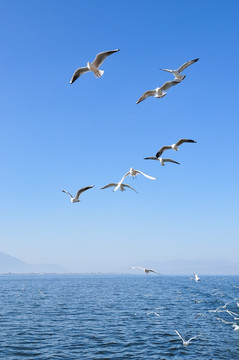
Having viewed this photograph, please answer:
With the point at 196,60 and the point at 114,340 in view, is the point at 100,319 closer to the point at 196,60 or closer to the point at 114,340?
the point at 114,340

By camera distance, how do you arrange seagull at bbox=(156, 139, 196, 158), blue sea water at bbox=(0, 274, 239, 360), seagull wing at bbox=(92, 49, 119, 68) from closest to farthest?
1. seagull wing at bbox=(92, 49, 119, 68)
2. seagull at bbox=(156, 139, 196, 158)
3. blue sea water at bbox=(0, 274, 239, 360)

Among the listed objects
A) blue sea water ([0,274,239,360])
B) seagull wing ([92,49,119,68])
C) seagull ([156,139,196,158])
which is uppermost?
seagull wing ([92,49,119,68])

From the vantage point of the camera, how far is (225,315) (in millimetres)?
40844

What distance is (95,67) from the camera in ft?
49.4

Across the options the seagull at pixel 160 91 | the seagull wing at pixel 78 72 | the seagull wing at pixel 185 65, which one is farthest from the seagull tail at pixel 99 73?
the seagull wing at pixel 185 65

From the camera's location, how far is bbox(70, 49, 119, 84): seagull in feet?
47.0

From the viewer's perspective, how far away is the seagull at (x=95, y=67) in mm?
14320

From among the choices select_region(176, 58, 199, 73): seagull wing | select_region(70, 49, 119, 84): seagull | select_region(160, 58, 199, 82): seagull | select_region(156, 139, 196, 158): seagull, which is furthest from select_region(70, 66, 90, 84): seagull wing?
select_region(156, 139, 196, 158): seagull

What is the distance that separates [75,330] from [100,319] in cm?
668

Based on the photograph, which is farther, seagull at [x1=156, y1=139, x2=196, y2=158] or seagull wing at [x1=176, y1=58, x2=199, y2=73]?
seagull at [x1=156, y1=139, x2=196, y2=158]

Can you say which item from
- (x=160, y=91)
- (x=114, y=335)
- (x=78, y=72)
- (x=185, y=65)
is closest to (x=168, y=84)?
(x=160, y=91)

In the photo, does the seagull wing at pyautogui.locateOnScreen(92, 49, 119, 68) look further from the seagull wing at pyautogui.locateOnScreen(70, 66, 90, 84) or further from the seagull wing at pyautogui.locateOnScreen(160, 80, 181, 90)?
the seagull wing at pyautogui.locateOnScreen(160, 80, 181, 90)

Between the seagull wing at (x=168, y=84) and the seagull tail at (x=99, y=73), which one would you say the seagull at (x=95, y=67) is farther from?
the seagull wing at (x=168, y=84)

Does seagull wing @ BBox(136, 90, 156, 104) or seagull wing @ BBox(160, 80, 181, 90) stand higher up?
seagull wing @ BBox(160, 80, 181, 90)
